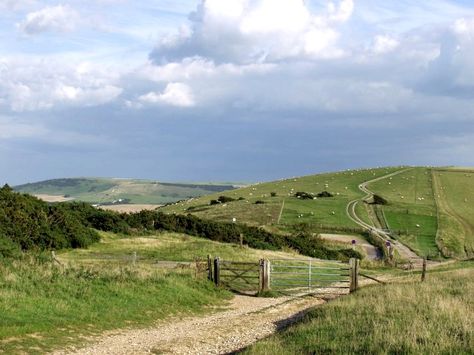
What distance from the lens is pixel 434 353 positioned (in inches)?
516

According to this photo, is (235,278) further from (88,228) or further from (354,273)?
(88,228)

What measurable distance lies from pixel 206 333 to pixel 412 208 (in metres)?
84.3

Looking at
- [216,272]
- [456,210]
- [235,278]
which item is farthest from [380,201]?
[216,272]

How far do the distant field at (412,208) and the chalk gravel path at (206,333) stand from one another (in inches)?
1897

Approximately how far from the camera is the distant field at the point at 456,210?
75.8 metres

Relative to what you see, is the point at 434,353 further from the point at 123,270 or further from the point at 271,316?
the point at 123,270

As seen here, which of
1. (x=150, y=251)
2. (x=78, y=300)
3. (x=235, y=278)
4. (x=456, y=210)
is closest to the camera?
(x=78, y=300)

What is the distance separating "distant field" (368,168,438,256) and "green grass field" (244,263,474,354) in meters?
50.1

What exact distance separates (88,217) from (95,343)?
124ft

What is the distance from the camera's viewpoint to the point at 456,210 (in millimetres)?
102000

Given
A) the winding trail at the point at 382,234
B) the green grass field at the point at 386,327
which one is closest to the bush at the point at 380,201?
the winding trail at the point at 382,234

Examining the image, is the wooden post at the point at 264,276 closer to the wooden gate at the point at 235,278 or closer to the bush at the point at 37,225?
the wooden gate at the point at 235,278

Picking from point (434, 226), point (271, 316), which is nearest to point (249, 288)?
point (271, 316)

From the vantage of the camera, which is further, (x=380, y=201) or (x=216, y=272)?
(x=380, y=201)
